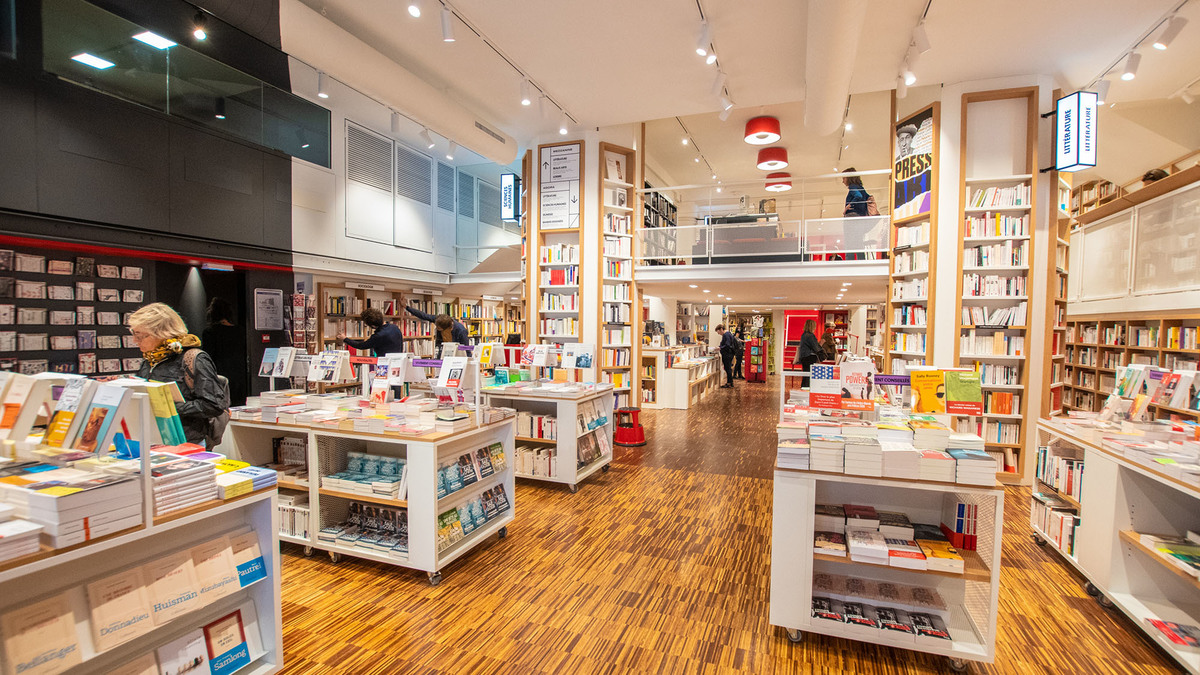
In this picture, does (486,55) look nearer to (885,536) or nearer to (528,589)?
(528,589)

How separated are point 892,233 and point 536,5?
16.9 ft

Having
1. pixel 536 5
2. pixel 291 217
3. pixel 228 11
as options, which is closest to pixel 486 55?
pixel 536 5

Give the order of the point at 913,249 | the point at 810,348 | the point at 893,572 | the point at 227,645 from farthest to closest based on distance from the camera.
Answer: the point at 810,348
the point at 913,249
the point at 893,572
the point at 227,645

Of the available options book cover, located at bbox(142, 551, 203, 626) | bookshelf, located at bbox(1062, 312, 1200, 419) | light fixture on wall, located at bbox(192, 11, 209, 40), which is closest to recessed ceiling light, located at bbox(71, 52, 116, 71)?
light fixture on wall, located at bbox(192, 11, 209, 40)

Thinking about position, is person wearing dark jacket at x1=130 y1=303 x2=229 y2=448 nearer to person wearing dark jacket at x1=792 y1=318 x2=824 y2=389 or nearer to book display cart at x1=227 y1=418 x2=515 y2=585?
book display cart at x1=227 y1=418 x2=515 y2=585

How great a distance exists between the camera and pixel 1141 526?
9.57 feet

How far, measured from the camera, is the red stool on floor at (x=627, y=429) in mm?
7195

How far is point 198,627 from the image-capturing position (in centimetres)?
212

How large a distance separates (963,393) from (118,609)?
411cm

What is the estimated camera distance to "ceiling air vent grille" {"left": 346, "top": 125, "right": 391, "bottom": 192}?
8422 millimetres

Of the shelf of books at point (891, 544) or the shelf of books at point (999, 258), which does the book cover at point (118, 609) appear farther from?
the shelf of books at point (999, 258)

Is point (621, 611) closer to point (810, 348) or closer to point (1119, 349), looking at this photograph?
point (810, 348)

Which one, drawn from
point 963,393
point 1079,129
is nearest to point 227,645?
point 963,393

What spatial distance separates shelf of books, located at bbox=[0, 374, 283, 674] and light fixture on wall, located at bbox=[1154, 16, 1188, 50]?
307 inches
